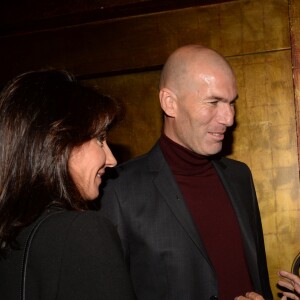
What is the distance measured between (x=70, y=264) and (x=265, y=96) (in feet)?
5.67

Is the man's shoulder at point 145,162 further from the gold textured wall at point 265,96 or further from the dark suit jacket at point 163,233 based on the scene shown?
the gold textured wall at point 265,96

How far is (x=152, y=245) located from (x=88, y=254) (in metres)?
1.01

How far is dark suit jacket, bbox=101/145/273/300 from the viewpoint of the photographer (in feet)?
6.01

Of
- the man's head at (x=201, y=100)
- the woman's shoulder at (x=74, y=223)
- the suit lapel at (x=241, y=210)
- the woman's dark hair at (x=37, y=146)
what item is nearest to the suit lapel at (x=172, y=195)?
the man's head at (x=201, y=100)

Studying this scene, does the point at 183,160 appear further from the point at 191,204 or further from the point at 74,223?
the point at 74,223

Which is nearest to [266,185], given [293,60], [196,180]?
[196,180]

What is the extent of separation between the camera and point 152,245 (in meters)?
1.87

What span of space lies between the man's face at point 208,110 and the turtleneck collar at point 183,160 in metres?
0.04

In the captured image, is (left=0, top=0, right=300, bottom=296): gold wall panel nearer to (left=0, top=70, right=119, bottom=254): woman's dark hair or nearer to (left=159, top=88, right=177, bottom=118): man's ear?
(left=159, top=88, right=177, bottom=118): man's ear

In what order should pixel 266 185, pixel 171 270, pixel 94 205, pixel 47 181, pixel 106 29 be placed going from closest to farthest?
pixel 47 181
pixel 171 270
pixel 94 205
pixel 266 185
pixel 106 29

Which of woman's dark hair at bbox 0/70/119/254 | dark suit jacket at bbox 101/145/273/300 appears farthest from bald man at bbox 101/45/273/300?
woman's dark hair at bbox 0/70/119/254

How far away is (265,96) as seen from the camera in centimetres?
228

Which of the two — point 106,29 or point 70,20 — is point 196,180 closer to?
point 106,29

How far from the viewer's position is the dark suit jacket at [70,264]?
880mm
